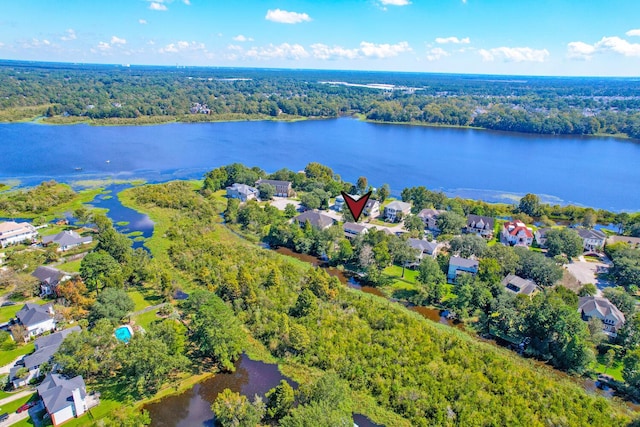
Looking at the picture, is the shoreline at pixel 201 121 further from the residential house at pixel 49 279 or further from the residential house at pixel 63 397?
the residential house at pixel 63 397

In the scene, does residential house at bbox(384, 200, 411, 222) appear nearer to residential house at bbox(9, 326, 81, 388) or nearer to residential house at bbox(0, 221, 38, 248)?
residential house at bbox(9, 326, 81, 388)

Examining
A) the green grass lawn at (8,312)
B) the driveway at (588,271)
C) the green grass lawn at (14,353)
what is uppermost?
the driveway at (588,271)

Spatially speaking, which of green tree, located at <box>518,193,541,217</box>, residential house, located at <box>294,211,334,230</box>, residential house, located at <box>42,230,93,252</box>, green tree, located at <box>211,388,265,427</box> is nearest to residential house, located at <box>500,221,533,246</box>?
green tree, located at <box>518,193,541,217</box>

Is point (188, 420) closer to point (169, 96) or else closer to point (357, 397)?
point (357, 397)

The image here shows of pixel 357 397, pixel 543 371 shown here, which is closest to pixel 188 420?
pixel 357 397

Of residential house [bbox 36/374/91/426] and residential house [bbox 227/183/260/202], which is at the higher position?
residential house [bbox 227/183/260/202]

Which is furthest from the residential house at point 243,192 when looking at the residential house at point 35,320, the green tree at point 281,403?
the green tree at point 281,403
